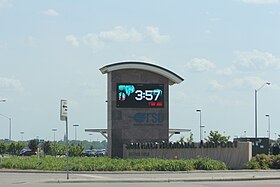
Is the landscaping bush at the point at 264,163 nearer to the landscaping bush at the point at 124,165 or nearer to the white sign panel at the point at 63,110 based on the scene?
the landscaping bush at the point at 124,165

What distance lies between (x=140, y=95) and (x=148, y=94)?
670 millimetres

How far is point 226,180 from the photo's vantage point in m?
30.4

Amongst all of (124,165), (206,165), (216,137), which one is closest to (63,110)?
(124,165)

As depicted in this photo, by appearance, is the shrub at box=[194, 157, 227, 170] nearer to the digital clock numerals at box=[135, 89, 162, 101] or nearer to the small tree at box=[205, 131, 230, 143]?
the digital clock numerals at box=[135, 89, 162, 101]

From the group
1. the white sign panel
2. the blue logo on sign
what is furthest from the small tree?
the white sign panel

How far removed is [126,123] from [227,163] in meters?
8.52

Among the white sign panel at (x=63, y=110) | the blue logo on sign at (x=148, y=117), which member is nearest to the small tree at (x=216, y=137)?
the blue logo on sign at (x=148, y=117)

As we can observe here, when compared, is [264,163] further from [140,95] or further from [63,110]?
[63,110]

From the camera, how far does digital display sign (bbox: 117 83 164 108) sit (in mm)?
48344

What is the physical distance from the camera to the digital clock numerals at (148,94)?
4844cm

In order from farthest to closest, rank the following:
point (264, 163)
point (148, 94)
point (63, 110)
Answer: point (148, 94) < point (264, 163) < point (63, 110)

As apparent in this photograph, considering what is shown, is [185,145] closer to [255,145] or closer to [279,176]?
[255,145]

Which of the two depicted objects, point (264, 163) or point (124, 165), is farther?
point (264, 163)

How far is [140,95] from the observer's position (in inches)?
1909
